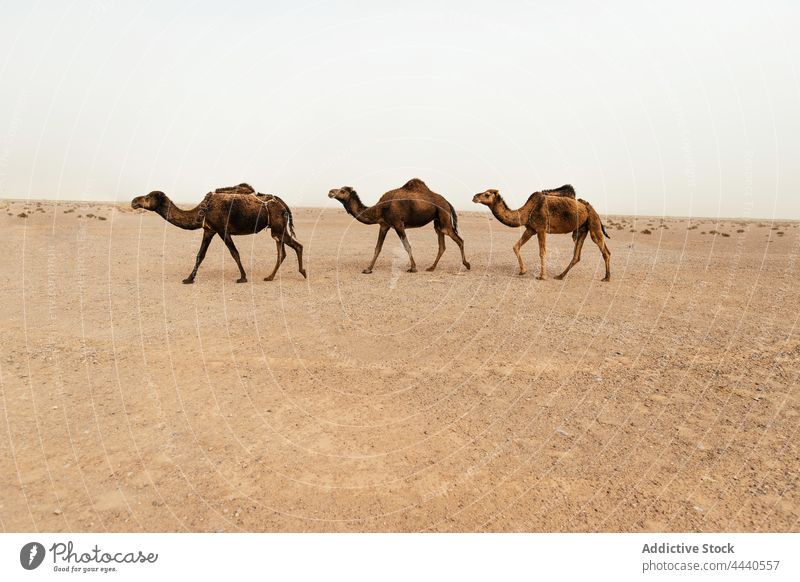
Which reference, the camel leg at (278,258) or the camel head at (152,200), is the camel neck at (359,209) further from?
the camel head at (152,200)

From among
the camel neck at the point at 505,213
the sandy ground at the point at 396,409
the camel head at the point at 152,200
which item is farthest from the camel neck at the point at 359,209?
the camel head at the point at 152,200

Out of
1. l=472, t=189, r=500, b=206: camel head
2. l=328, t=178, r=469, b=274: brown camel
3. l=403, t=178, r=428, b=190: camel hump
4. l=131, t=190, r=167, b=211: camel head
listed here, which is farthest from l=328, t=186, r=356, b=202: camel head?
l=131, t=190, r=167, b=211: camel head

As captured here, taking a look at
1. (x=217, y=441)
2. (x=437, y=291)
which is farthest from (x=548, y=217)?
(x=217, y=441)

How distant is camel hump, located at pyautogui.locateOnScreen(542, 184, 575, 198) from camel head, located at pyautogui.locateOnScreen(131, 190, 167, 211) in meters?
11.4

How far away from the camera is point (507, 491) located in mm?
5070

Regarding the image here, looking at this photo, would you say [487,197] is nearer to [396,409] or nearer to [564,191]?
[564,191]

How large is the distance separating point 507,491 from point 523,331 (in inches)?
219

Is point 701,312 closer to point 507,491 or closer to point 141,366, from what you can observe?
point 507,491

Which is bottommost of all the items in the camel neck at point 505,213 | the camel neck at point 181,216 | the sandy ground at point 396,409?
the sandy ground at point 396,409

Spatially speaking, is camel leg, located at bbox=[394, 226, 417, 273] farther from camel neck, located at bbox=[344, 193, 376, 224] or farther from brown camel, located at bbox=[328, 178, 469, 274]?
camel neck, located at bbox=[344, 193, 376, 224]

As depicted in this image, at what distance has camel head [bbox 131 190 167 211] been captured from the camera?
45.5 ft

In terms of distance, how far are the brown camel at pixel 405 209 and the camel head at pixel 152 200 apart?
5.14 meters

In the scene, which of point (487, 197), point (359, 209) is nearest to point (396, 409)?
point (487, 197)

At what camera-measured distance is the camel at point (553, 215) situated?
15258 mm
